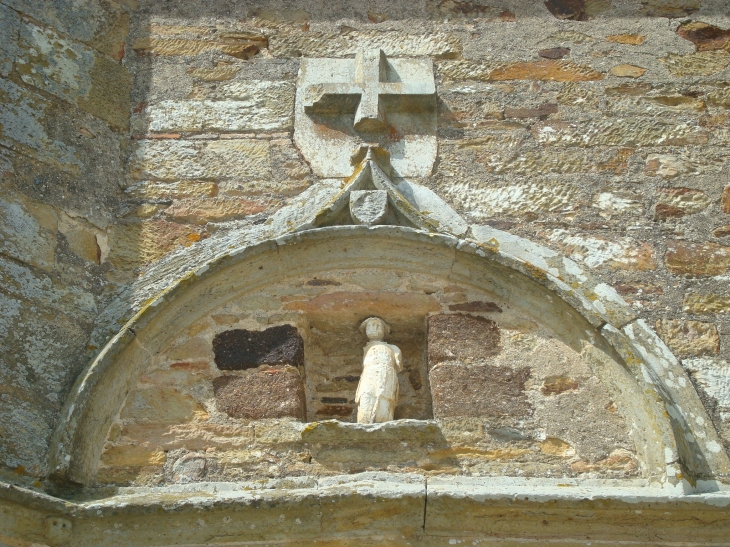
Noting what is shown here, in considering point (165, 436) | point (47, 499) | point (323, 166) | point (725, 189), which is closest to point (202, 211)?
point (323, 166)

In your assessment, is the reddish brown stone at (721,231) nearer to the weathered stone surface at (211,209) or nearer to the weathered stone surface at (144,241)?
the weathered stone surface at (211,209)

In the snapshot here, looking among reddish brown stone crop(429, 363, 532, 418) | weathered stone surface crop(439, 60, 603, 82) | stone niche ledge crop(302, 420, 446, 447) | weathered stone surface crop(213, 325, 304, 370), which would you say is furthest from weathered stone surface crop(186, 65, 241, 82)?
stone niche ledge crop(302, 420, 446, 447)

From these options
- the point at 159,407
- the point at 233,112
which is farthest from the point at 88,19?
the point at 159,407

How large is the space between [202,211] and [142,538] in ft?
5.15

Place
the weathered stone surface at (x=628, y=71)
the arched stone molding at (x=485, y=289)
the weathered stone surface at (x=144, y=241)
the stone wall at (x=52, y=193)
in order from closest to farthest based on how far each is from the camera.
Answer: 1. the arched stone molding at (x=485, y=289)
2. the stone wall at (x=52, y=193)
3. the weathered stone surface at (x=144, y=241)
4. the weathered stone surface at (x=628, y=71)

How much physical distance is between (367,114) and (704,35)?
67.0 inches

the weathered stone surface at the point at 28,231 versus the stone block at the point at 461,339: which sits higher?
the weathered stone surface at the point at 28,231

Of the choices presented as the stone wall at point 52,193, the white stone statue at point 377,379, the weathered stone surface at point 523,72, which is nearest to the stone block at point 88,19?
the stone wall at point 52,193

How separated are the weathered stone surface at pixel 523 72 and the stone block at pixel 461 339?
1.36m

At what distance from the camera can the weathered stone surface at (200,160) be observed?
526 centimetres

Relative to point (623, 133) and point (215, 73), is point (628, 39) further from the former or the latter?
point (215, 73)

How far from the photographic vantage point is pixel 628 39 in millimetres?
5723

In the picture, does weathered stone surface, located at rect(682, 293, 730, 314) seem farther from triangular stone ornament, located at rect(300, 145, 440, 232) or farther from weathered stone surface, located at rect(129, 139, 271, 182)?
weathered stone surface, located at rect(129, 139, 271, 182)

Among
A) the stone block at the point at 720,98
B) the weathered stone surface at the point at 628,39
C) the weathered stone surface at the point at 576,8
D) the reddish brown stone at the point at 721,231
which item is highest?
the weathered stone surface at the point at 576,8
